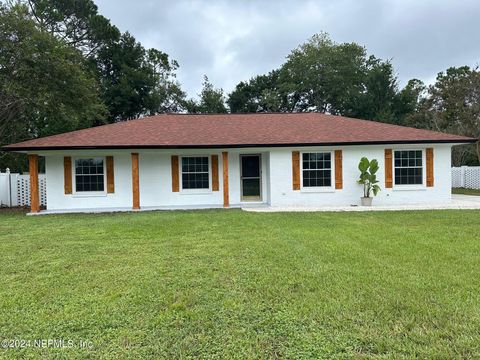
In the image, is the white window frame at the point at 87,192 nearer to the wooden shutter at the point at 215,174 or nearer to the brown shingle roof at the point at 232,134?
the brown shingle roof at the point at 232,134

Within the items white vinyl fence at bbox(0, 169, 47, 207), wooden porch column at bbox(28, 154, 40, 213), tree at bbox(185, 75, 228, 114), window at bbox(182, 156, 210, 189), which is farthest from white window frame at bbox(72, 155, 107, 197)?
tree at bbox(185, 75, 228, 114)

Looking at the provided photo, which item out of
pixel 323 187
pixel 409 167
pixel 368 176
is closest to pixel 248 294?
pixel 323 187

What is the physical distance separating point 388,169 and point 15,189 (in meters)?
15.3

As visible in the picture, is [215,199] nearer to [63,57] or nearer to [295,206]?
[295,206]

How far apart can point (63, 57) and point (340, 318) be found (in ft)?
50.5

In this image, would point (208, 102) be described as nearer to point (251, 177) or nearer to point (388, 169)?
point (251, 177)

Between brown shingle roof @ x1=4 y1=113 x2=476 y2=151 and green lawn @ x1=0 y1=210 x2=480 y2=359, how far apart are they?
222 inches

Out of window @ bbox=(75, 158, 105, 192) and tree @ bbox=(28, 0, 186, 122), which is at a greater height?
tree @ bbox=(28, 0, 186, 122)

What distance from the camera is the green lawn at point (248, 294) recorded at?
9.42 ft

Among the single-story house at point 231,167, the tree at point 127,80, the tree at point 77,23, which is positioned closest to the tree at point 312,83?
the tree at point 127,80

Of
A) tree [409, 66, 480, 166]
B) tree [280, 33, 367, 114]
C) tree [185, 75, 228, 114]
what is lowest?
tree [409, 66, 480, 166]

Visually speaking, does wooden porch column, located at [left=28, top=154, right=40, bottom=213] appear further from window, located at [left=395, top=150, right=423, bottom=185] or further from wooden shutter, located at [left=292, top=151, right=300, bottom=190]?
window, located at [left=395, top=150, right=423, bottom=185]

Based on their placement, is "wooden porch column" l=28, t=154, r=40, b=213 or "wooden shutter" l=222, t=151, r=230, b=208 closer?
"wooden porch column" l=28, t=154, r=40, b=213

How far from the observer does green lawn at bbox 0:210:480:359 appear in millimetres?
2871
